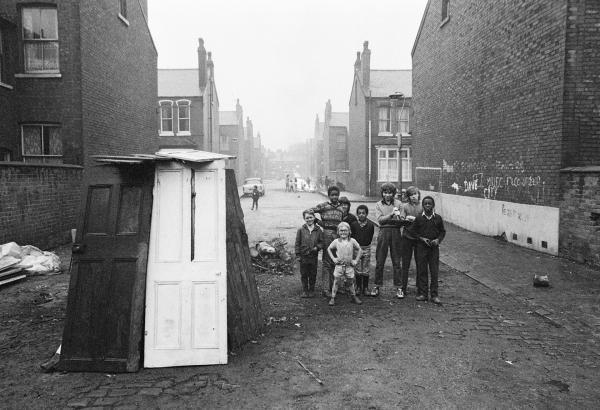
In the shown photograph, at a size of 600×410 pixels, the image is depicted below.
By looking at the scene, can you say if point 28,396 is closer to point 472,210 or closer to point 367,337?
point 367,337

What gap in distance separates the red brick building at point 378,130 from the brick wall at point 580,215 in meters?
24.4

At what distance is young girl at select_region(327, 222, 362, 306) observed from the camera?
7.08 meters

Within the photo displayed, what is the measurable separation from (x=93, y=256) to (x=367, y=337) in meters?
3.29

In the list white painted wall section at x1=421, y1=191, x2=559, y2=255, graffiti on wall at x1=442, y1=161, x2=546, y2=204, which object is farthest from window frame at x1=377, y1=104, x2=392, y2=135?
white painted wall section at x1=421, y1=191, x2=559, y2=255

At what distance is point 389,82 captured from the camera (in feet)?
129

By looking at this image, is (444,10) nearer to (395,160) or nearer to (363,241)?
(363,241)

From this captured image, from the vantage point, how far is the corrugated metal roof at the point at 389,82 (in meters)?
37.5

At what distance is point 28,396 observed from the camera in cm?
412

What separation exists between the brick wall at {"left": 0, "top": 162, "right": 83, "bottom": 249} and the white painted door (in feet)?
22.7

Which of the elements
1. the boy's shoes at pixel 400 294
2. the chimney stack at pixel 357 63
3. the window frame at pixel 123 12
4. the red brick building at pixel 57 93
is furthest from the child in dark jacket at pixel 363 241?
the chimney stack at pixel 357 63

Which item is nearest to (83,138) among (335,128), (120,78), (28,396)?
(120,78)

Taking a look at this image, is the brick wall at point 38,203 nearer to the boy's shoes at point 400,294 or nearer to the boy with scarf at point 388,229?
the boy with scarf at point 388,229

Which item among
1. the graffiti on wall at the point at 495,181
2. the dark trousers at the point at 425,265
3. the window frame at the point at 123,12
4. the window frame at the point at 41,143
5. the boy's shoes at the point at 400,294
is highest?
the window frame at the point at 123,12

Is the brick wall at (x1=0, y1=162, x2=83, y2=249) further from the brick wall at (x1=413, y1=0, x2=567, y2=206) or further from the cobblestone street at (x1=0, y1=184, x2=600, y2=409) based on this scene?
the brick wall at (x1=413, y1=0, x2=567, y2=206)
